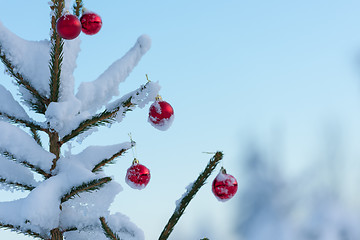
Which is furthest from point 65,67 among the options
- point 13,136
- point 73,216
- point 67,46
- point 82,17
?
point 73,216

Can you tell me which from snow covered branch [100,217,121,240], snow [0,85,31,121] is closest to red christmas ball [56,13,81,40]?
snow [0,85,31,121]

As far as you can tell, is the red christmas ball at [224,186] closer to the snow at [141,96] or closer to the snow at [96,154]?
the snow at [141,96]

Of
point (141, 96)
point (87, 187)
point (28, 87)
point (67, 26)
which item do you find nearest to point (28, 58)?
point (28, 87)

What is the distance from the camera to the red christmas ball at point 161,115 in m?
2.90

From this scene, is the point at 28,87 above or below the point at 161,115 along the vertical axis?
below

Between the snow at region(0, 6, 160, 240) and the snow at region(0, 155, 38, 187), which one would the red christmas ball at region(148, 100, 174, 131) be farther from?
the snow at region(0, 155, 38, 187)

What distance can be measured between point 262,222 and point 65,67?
11.1m

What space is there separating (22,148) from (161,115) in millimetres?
1117

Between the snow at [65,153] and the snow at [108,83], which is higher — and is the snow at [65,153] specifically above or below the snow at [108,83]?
below

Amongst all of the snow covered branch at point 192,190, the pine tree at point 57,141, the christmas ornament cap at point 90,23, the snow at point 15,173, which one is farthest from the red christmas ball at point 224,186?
the christmas ornament cap at point 90,23

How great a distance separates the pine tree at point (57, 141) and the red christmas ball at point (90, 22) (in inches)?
8.9

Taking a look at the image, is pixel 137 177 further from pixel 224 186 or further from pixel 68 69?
pixel 68 69

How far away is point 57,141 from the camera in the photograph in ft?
11.1

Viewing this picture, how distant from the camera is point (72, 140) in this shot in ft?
11.1
